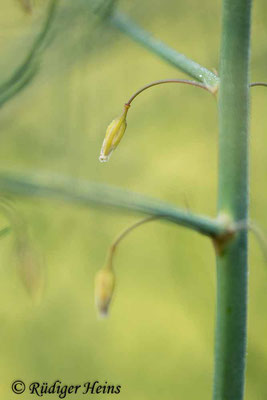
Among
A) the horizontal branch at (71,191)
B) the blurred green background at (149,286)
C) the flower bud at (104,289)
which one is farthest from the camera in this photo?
the blurred green background at (149,286)

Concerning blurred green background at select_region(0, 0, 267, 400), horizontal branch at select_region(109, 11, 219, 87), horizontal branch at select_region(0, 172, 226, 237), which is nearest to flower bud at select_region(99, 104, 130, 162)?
horizontal branch at select_region(109, 11, 219, 87)

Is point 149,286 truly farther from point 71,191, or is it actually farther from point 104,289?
point 71,191

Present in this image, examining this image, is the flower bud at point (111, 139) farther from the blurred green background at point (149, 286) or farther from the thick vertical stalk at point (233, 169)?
the blurred green background at point (149, 286)

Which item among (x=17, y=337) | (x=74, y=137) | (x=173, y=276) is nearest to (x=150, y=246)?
(x=173, y=276)

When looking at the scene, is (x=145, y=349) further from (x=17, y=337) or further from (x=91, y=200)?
(x=91, y=200)

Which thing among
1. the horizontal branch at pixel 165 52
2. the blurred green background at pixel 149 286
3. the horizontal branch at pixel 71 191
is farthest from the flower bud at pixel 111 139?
the blurred green background at pixel 149 286
